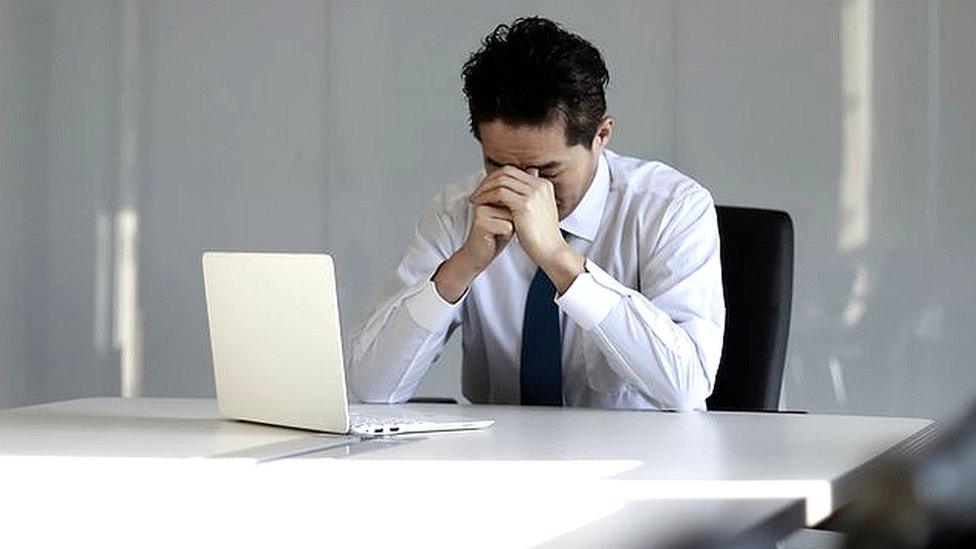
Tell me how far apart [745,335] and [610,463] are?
1.23 metres

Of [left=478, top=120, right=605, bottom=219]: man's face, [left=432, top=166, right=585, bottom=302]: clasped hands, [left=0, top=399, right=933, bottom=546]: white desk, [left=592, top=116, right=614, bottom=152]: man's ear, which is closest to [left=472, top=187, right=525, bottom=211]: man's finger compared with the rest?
[left=432, top=166, right=585, bottom=302]: clasped hands

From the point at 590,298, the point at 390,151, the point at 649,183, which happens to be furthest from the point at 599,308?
the point at 390,151

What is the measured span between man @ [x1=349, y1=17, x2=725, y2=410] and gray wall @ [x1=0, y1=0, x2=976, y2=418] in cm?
171

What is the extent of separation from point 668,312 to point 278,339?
31.1 inches

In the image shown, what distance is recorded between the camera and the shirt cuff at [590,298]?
2342 mm

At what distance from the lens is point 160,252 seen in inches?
197

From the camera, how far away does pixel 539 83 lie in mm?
2592

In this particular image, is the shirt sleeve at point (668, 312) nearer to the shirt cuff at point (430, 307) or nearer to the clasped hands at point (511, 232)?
the clasped hands at point (511, 232)

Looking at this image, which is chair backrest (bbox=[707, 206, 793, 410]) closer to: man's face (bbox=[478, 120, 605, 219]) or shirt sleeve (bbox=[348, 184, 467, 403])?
man's face (bbox=[478, 120, 605, 219])

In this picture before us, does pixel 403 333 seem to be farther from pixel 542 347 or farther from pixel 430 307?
pixel 542 347

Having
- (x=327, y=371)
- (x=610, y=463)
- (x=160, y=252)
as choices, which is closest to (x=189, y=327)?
(x=160, y=252)

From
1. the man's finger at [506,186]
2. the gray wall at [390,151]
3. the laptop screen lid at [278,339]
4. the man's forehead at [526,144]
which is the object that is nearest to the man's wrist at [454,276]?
the man's finger at [506,186]

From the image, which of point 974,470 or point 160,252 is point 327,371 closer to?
point 974,470

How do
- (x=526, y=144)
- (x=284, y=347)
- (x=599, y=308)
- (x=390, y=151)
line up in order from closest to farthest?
(x=284, y=347)
(x=599, y=308)
(x=526, y=144)
(x=390, y=151)
